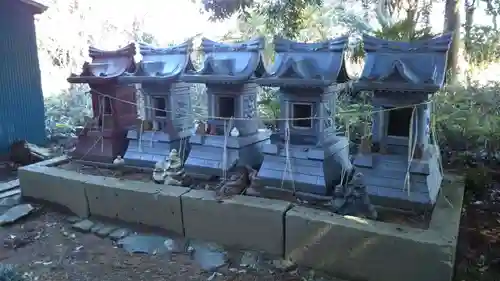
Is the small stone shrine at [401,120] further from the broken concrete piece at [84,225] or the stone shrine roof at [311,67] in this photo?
the broken concrete piece at [84,225]

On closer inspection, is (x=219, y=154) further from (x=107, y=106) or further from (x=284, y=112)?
(x=107, y=106)

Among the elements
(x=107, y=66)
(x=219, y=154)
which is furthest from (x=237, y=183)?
(x=107, y=66)

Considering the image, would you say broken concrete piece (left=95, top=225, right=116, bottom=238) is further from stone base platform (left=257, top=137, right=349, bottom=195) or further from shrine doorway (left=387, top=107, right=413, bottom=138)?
shrine doorway (left=387, top=107, right=413, bottom=138)

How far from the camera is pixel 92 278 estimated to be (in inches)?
163

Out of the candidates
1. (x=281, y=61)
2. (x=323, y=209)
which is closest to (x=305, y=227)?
(x=323, y=209)

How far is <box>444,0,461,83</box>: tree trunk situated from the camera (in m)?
7.05

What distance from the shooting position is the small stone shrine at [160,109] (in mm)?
5676

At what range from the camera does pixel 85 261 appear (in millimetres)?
4473

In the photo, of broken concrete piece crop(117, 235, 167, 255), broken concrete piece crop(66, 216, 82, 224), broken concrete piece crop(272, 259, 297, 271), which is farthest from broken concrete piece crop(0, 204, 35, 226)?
broken concrete piece crop(272, 259, 297, 271)

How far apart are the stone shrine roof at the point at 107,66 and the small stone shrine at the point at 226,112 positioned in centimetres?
128

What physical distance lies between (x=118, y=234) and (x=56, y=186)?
56.3 inches

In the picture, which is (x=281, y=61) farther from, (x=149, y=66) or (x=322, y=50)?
(x=149, y=66)

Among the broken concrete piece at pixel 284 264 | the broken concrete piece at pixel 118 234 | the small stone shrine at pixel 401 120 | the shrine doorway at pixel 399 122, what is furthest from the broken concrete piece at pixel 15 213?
the shrine doorway at pixel 399 122

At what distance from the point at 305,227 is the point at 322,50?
2.00 meters
